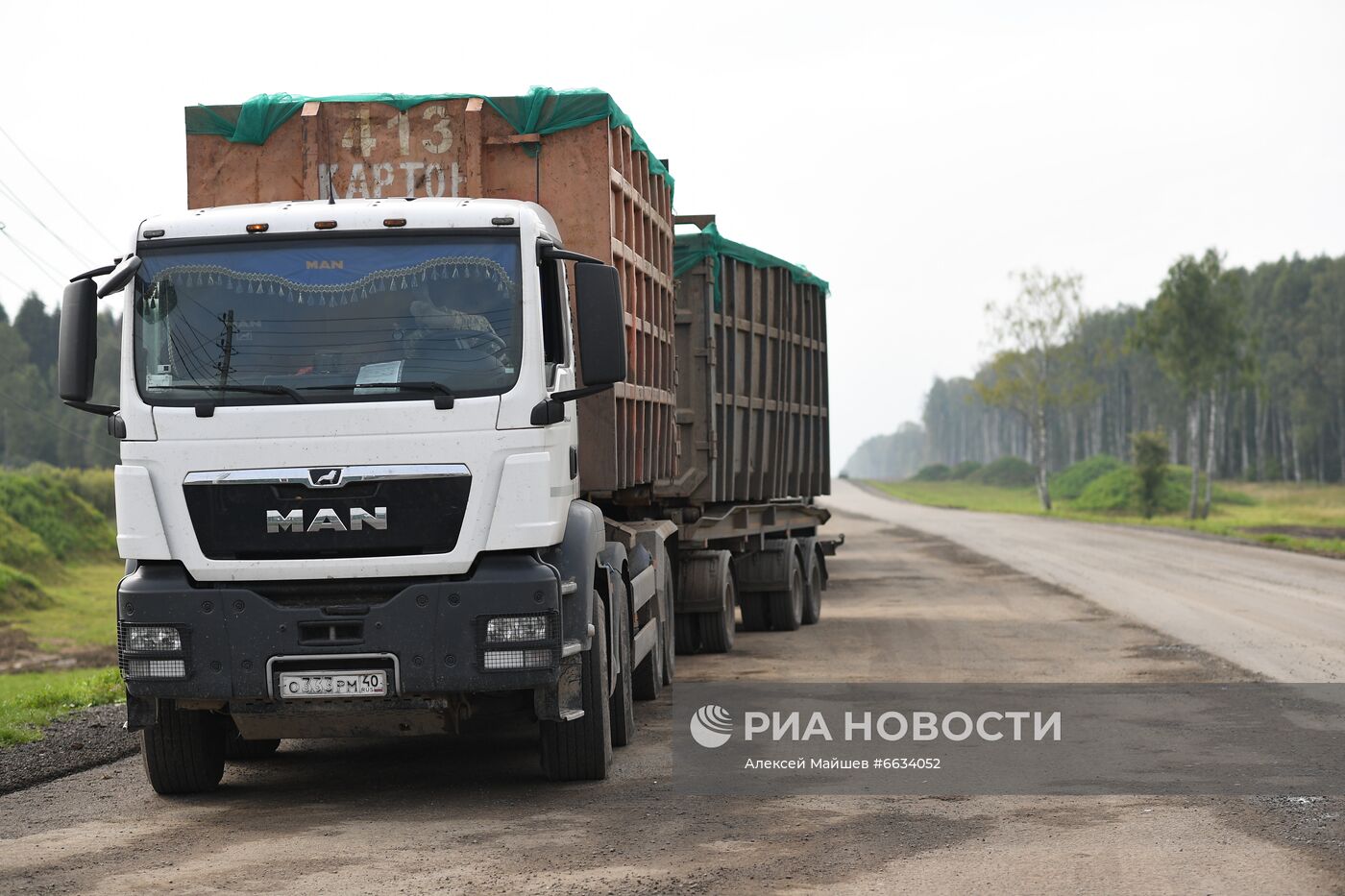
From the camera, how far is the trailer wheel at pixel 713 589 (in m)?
14.6

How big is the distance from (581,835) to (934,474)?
13679 centimetres

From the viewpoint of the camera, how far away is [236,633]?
24.2 ft

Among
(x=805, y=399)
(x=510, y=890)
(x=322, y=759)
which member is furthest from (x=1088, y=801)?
(x=805, y=399)

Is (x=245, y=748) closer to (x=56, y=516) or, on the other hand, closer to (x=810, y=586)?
(x=810, y=586)

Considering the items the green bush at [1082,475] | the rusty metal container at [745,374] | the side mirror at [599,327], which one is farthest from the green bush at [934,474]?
the side mirror at [599,327]

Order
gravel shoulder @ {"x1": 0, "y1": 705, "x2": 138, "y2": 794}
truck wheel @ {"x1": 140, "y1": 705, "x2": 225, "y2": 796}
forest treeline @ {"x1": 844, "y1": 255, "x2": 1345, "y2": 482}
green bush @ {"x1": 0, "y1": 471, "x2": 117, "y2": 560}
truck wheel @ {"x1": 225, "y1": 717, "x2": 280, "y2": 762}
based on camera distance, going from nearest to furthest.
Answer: truck wheel @ {"x1": 140, "y1": 705, "x2": 225, "y2": 796}, gravel shoulder @ {"x1": 0, "y1": 705, "x2": 138, "y2": 794}, truck wheel @ {"x1": 225, "y1": 717, "x2": 280, "y2": 762}, green bush @ {"x1": 0, "y1": 471, "x2": 117, "y2": 560}, forest treeline @ {"x1": 844, "y1": 255, "x2": 1345, "y2": 482}

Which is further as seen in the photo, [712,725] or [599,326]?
[712,725]

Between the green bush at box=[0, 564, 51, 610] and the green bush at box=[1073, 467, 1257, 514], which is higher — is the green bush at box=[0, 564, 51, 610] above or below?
below

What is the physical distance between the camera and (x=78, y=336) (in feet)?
24.1

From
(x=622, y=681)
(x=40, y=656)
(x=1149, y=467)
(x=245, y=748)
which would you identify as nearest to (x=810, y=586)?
(x=622, y=681)

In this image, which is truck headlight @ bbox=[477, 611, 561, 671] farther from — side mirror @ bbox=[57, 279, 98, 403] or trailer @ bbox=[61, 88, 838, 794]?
side mirror @ bbox=[57, 279, 98, 403]

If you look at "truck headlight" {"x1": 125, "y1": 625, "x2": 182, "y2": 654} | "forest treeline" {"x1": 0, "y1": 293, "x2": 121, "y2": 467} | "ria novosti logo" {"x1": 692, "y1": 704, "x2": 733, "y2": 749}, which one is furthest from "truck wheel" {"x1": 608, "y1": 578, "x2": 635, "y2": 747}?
"forest treeline" {"x1": 0, "y1": 293, "x2": 121, "y2": 467}

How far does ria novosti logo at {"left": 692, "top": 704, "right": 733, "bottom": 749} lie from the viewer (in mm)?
9859

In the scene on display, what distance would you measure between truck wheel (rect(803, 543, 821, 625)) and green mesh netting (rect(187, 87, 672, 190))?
31.3 feet
